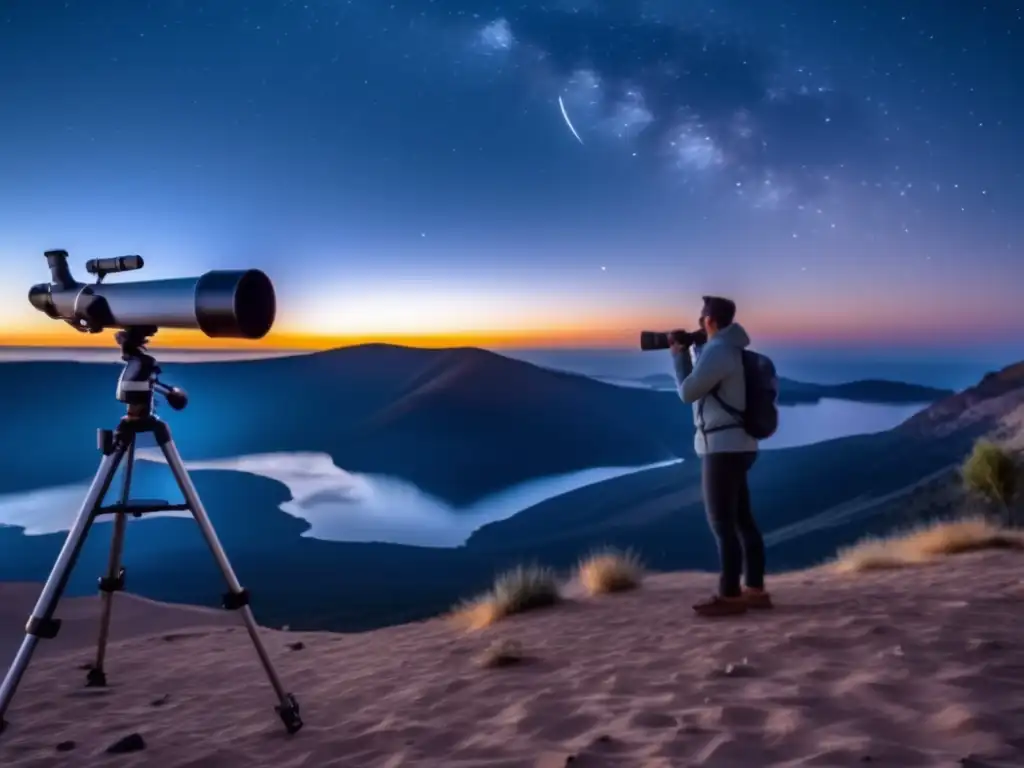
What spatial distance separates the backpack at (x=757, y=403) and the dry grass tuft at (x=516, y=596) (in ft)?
7.35

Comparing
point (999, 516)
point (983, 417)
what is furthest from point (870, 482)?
point (999, 516)

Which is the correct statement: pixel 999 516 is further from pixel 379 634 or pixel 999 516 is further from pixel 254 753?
pixel 254 753

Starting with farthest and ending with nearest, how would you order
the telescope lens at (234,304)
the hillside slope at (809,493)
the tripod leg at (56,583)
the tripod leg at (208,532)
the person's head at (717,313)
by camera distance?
the hillside slope at (809,493) < the person's head at (717,313) < the tripod leg at (208,532) < the tripod leg at (56,583) < the telescope lens at (234,304)

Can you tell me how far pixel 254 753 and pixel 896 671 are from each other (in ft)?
8.78

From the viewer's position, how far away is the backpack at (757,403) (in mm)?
4816

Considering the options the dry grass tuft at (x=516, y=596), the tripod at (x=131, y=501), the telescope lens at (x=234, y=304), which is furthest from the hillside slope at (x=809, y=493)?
the telescope lens at (x=234, y=304)

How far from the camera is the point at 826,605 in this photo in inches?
201

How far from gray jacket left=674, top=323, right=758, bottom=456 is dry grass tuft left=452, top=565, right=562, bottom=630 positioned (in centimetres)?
214

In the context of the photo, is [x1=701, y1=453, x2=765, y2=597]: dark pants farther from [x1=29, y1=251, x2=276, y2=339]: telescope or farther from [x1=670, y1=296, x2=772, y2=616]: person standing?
[x1=29, y1=251, x2=276, y2=339]: telescope

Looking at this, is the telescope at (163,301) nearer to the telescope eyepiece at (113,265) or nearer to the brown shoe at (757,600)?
the telescope eyepiece at (113,265)

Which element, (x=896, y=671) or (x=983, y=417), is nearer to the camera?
(x=896, y=671)

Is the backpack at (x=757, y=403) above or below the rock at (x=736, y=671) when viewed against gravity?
above

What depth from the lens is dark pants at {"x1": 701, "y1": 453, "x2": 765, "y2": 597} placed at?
481 centimetres

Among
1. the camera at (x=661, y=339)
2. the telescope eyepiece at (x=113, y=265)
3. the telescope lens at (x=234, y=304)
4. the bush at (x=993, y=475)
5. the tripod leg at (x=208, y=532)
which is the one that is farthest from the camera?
the bush at (x=993, y=475)
